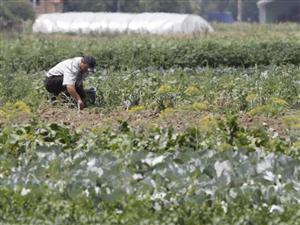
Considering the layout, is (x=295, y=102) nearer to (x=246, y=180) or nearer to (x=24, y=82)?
(x=24, y=82)

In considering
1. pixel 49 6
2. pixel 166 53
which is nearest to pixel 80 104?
pixel 166 53

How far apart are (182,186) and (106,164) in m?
0.85

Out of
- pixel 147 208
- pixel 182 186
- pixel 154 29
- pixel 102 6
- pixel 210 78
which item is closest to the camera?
pixel 147 208

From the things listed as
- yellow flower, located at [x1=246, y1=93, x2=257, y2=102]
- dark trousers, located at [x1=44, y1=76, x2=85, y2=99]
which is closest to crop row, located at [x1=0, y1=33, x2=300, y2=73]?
dark trousers, located at [x1=44, y1=76, x2=85, y2=99]

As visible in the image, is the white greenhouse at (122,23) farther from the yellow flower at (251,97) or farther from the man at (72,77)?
the yellow flower at (251,97)

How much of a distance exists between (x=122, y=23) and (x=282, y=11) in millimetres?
24810

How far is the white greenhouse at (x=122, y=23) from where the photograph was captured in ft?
120

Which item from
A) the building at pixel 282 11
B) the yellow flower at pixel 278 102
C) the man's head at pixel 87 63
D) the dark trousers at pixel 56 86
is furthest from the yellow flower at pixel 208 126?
the building at pixel 282 11

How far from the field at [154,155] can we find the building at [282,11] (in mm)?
45198

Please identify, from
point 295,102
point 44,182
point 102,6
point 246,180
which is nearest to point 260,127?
point 246,180

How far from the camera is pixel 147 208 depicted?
212 inches

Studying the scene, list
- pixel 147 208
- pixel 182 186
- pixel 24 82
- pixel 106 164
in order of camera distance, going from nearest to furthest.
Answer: pixel 147 208 < pixel 182 186 < pixel 106 164 < pixel 24 82

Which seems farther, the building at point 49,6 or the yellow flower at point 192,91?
the building at point 49,6

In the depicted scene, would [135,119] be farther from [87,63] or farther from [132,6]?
[132,6]
